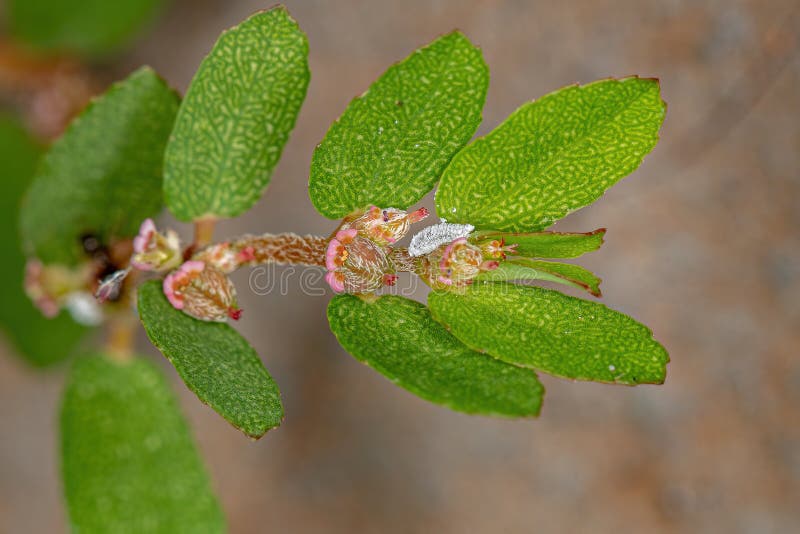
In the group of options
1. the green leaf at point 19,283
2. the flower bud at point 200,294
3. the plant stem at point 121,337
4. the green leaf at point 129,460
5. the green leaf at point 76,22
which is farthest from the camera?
the green leaf at point 76,22

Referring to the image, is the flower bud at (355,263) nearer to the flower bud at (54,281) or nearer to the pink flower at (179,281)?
the pink flower at (179,281)

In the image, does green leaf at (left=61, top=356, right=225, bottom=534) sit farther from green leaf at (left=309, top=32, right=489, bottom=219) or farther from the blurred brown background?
the blurred brown background

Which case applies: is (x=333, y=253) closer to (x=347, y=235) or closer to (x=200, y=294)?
(x=347, y=235)

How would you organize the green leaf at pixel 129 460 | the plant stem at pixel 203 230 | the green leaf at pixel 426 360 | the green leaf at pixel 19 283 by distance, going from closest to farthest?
the green leaf at pixel 426 360
the plant stem at pixel 203 230
the green leaf at pixel 129 460
the green leaf at pixel 19 283

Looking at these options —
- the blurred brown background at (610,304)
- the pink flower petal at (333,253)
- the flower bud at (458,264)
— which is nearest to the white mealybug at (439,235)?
the flower bud at (458,264)

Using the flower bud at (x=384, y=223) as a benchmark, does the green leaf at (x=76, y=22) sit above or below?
above

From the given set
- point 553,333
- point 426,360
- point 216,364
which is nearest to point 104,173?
point 216,364

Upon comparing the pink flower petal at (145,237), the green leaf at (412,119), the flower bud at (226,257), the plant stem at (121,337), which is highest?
the green leaf at (412,119)
